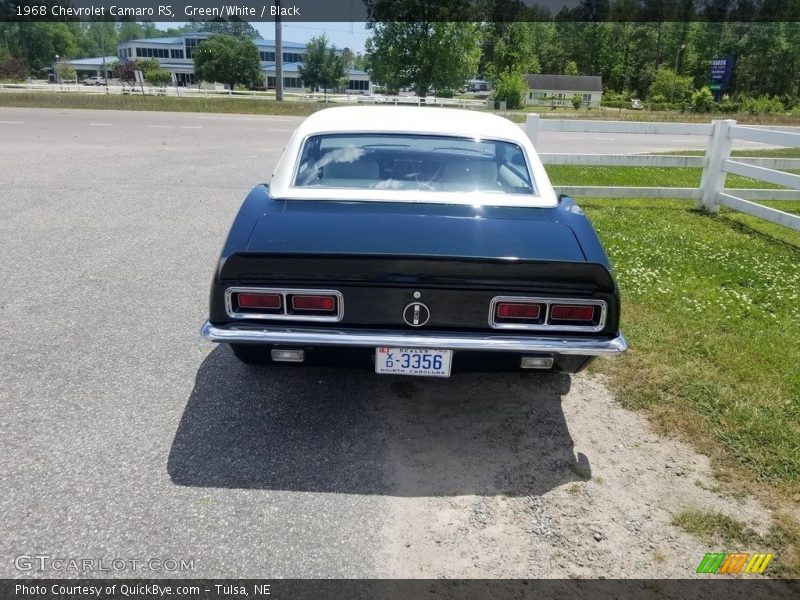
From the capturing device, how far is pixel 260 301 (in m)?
2.90

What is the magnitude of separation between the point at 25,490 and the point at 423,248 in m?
2.12

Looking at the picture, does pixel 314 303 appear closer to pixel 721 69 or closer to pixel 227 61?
pixel 721 69

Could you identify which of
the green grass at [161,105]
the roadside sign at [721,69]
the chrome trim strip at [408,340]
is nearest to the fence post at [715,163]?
the chrome trim strip at [408,340]

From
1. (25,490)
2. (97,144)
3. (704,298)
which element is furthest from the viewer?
(97,144)

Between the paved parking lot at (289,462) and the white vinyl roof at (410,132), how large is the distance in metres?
1.16

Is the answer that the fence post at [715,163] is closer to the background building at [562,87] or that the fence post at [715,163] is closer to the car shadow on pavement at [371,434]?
the car shadow on pavement at [371,434]

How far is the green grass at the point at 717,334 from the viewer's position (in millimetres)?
3316

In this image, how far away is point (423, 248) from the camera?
2908 millimetres

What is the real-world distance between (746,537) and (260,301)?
2384mm

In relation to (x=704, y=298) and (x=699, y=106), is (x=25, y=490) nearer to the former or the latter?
(x=704, y=298)

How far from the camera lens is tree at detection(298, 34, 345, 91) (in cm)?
7181

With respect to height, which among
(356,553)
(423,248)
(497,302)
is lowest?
(356,553)

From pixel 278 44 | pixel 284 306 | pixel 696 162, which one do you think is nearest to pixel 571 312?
pixel 284 306

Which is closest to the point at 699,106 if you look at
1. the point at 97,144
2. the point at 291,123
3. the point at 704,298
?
the point at 291,123
